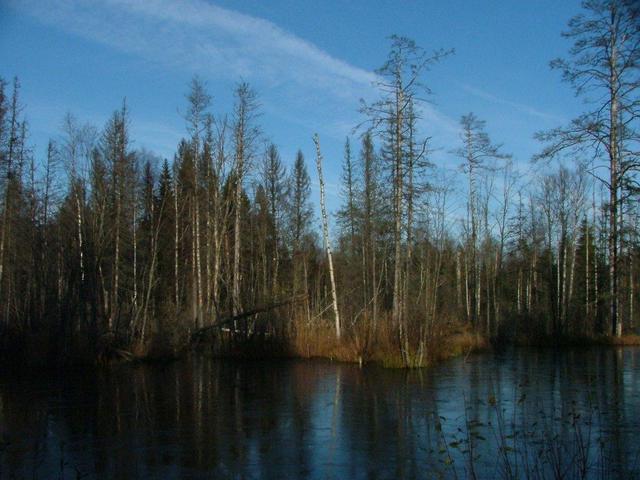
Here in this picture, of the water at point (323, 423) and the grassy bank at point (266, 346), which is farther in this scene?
the grassy bank at point (266, 346)

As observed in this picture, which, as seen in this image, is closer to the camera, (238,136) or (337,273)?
(238,136)

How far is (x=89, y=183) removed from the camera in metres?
21.3

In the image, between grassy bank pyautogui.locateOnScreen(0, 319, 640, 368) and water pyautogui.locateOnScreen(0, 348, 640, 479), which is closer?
water pyautogui.locateOnScreen(0, 348, 640, 479)

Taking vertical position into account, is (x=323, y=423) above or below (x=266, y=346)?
below

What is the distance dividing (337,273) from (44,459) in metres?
28.4

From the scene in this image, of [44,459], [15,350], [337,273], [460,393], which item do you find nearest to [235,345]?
[15,350]

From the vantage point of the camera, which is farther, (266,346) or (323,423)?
(266,346)

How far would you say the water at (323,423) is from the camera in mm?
6551

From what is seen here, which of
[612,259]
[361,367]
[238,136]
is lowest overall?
[361,367]

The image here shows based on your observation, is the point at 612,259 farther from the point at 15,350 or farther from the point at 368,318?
the point at 15,350

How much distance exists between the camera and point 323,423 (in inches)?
360

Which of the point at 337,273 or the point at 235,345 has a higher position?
the point at 337,273

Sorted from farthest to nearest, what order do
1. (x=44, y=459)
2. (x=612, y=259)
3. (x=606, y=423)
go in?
(x=612, y=259)
(x=606, y=423)
(x=44, y=459)

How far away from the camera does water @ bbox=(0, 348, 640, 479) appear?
21.5 ft
